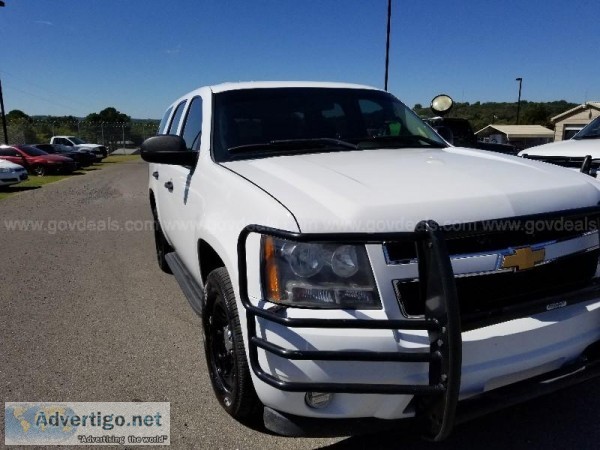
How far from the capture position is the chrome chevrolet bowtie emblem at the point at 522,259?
6.20 ft

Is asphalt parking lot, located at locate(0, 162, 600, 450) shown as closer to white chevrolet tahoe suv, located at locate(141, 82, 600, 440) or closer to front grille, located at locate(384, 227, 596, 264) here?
white chevrolet tahoe suv, located at locate(141, 82, 600, 440)

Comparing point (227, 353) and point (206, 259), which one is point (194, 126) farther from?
point (227, 353)

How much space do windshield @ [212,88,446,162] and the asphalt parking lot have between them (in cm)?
153

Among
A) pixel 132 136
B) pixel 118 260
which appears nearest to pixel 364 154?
pixel 118 260

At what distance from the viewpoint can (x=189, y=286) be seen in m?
3.31

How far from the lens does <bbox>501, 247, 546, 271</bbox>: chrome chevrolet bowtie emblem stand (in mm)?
1891

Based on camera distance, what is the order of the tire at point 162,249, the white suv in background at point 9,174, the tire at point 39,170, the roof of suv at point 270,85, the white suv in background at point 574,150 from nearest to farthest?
the roof of suv at point 270,85
the white suv in background at point 574,150
the tire at point 162,249
the white suv in background at point 9,174
the tire at point 39,170

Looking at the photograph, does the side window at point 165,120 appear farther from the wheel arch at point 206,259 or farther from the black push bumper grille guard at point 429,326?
the black push bumper grille guard at point 429,326

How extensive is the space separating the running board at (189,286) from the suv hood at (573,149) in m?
4.17

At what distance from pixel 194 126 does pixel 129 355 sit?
1774 millimetres

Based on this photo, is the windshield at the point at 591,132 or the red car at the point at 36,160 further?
the red car at the point at 36,160

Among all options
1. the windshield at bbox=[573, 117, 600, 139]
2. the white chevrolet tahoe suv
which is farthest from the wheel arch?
the windshield at bbox=[573, 117, 600, 139]

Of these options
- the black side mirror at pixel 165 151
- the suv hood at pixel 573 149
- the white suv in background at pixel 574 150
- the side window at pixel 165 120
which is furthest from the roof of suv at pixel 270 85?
the suv hood at pixel 573 149

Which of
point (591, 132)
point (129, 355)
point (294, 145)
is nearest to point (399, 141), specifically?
point (294, 145)
